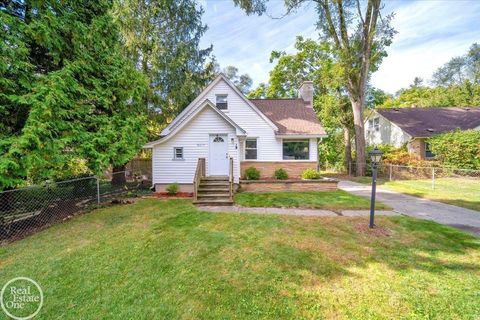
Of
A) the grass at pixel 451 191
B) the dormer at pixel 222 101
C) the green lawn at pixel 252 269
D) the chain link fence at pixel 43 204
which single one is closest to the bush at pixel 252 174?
the dormer at pixel 222 101

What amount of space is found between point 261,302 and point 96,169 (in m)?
6.97

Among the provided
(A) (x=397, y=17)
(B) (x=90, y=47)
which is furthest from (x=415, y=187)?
(B) (x=90, y=47)

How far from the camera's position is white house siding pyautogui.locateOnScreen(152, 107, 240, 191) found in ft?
35.7

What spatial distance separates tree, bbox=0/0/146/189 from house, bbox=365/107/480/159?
2223 cm

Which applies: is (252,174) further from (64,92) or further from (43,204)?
(43,204)

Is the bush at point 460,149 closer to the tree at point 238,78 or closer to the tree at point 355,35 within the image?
the tree at point 355,35

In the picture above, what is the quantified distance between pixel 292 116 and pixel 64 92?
39.2ft

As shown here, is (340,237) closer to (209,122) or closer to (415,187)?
(209,122)

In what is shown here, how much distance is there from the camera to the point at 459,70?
166ft

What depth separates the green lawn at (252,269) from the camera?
3109mm

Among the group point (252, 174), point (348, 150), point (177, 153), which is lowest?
point (252, 174)

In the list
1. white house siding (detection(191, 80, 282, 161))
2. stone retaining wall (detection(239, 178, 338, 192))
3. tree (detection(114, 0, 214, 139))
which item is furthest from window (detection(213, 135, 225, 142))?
tree (detection(114, 0, 214, 139))

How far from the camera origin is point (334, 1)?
48.2 ft

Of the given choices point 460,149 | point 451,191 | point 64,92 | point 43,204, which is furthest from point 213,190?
point 460,149
